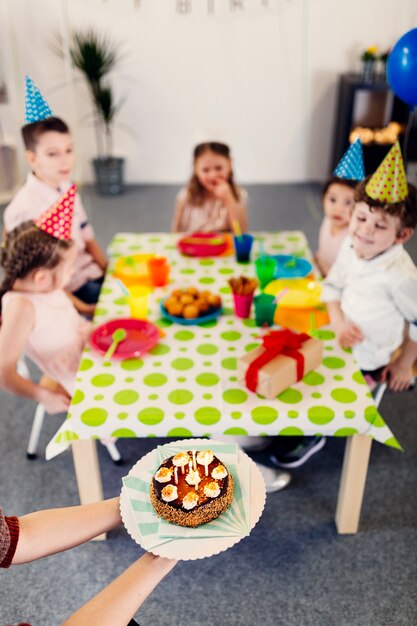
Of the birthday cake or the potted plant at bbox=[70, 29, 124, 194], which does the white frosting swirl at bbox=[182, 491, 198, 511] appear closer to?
the birthday cake

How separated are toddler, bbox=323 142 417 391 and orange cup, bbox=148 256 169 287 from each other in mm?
547

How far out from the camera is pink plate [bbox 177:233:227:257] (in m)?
2.19

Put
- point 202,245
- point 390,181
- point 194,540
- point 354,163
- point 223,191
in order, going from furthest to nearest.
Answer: point 223,191, point 202,245, point 354,163, point 390,181, point 194,540

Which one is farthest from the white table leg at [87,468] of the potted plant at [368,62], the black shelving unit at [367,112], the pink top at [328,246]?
the potted plant at [368,62]

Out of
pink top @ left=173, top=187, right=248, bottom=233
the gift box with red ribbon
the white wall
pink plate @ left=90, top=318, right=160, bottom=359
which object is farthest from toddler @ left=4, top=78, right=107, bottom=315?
the white wall

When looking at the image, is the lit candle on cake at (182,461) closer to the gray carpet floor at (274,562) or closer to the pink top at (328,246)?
the gray carpet floor at (274,562)

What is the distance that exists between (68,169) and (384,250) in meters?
1.28

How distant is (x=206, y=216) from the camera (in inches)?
101

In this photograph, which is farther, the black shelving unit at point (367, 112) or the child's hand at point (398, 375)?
the black shelving unit at point (367, 112)

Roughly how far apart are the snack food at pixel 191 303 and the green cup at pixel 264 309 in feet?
0.49

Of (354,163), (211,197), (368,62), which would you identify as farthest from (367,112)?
(354,163)

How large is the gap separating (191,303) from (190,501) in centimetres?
73

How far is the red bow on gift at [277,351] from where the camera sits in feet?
4.55

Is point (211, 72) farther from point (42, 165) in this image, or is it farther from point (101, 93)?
point (42, 165)
